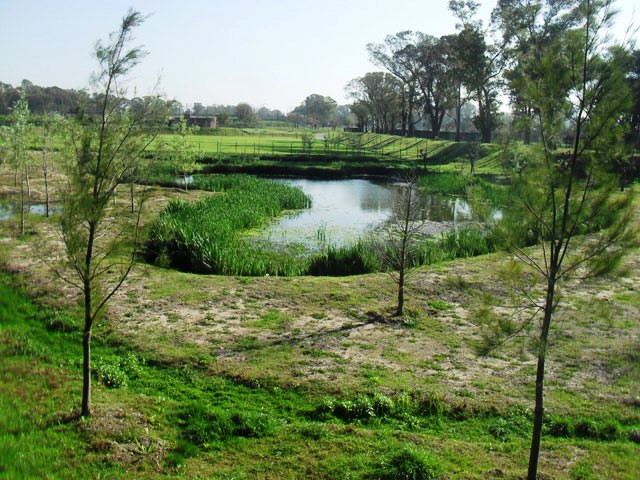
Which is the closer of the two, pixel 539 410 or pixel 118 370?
pixel 539 410

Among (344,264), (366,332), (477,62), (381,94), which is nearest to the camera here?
(366,332)

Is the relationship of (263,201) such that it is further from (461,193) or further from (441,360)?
(441,360)

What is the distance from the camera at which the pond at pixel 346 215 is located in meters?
22.5

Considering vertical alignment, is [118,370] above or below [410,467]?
below

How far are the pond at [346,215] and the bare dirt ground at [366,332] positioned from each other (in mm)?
3828

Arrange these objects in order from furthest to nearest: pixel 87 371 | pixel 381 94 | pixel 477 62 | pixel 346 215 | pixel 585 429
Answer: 1. pixel 381 94
2. pixel 477 62
3. pixel 346 215
4. pixel 585 429
5. pixel 87 371

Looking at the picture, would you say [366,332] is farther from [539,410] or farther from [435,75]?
[435,75]

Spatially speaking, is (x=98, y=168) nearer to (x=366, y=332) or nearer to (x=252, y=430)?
(x=252, y=430)

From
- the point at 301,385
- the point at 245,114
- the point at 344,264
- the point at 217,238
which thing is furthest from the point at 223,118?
the point at 301,385

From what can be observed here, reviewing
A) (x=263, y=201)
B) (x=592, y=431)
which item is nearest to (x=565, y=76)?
(x=592, y=431)

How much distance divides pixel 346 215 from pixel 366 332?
17.7m

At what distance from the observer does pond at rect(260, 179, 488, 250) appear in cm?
2247

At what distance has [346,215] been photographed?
28.8 m

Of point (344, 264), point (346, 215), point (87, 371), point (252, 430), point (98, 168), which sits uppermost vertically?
point (98, 168)
